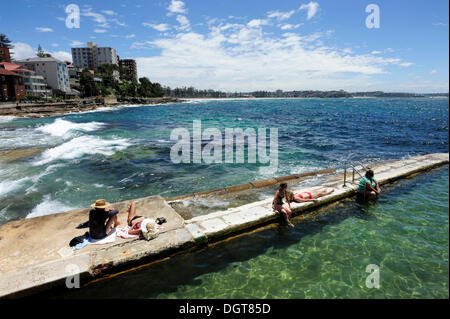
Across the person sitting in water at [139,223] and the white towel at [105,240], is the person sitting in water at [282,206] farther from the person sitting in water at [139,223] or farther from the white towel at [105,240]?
the white towel at [105,240]

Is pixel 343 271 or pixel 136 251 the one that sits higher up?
pixel 136 251

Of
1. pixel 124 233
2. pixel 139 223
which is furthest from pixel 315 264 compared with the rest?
pixel 124 233

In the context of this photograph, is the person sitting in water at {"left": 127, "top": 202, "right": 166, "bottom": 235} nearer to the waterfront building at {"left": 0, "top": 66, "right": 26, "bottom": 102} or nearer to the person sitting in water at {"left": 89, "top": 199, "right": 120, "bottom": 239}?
the person sitting in water at {"left": 89, "top": 199, "right": 120, "bottom": 239}

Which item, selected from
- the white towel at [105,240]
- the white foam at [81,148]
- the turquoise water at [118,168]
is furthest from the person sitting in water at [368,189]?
the white foam at [81,148]

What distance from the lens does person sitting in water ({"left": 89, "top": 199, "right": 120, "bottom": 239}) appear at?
20.6ft

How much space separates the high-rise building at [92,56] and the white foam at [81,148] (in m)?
170

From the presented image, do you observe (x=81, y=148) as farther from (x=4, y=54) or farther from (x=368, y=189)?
(x=4, y=54)

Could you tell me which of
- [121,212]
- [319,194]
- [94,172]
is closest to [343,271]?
[319,194]

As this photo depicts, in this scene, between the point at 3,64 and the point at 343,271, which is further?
the point at 3,64

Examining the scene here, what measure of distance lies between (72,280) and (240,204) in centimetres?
532

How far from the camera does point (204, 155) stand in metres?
18.7
